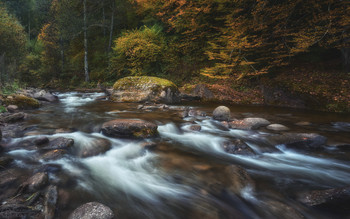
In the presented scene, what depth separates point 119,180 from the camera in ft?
9.98

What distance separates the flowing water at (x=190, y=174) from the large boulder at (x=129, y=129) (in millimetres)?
165

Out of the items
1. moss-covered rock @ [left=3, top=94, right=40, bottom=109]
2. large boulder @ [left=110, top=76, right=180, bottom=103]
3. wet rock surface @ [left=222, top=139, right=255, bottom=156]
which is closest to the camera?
wet rock surface @ [left=222, top=139, right=255, bottom=156]

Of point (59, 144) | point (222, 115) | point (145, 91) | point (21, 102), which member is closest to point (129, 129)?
point (59, 144)

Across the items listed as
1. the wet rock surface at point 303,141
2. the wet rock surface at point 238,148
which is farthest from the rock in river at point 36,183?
the wet rock surface at point 303,141

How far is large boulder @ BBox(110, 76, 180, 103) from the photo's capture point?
923 centimetres

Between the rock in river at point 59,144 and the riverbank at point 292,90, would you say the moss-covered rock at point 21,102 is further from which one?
the riverbank at point 292,90

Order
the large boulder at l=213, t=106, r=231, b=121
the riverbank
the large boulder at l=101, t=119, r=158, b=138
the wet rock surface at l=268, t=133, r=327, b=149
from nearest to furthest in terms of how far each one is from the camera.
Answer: the wet rock surface at l=268, t=133, r=327, b=149, the large boulder at l=101, t=119, r=158, b=138, the large boulder at l=213, t=106, r=231, b=121, the riverbank

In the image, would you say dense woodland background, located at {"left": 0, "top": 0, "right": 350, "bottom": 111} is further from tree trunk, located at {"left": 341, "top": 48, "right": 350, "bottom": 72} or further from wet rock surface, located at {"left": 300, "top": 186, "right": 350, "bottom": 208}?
wet rock surface, located at {"left": 300, "top": 186, "right": 350, "bottom": 208}

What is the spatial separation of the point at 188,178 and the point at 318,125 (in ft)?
16.8

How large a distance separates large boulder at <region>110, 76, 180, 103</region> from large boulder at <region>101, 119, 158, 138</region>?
186 inches

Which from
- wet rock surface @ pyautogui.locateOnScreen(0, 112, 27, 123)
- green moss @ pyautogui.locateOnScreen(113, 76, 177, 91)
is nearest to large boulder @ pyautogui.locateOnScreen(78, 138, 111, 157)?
wet rock surface @ pyautogui.locateOnScreen(0, 112, 27, 123)

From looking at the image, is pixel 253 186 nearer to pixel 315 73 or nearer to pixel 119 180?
pixel 119 180

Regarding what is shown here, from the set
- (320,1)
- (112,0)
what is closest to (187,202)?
(320,1)

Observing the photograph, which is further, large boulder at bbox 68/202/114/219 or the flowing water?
the flowing water
